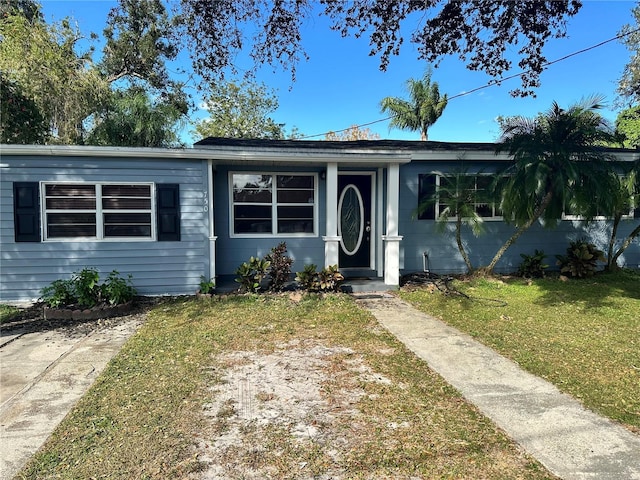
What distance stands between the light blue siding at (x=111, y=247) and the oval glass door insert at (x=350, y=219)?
2922mm

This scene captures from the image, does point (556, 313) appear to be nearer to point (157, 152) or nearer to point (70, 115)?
point (157, 152)

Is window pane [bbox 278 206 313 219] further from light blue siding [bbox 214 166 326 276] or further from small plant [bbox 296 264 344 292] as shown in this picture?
small plant [bbox 296 264 344 292]

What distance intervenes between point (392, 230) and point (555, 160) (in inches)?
128

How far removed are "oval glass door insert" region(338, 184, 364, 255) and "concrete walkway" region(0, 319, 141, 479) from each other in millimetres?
4454

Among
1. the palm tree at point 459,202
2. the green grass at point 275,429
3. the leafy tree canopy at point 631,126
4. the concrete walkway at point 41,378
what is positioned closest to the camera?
the green grass at point 275,429

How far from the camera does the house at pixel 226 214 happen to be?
21.5 ft

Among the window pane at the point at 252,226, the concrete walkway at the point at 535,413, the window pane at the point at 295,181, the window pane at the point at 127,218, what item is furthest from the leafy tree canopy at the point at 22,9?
the concrete walkway at the point at 535,413

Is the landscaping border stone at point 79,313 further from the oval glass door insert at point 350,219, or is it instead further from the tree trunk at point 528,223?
the tree trunk at point 528,223

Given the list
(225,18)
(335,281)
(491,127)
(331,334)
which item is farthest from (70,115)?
(491,127)

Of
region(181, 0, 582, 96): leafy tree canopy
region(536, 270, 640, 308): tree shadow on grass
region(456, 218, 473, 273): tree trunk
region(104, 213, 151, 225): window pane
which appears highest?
region(181, 0, 582, 96): leafy tree canopy

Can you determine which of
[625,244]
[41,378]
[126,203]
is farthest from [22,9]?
[625,244]

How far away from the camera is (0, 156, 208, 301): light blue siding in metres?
6.48

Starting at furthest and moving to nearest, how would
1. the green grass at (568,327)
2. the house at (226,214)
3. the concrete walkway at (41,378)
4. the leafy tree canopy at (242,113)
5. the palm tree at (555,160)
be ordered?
the leafy tree canopy at (242,113) → the palm tree at (555,160) → the house at (226,214) → the green grass at (568,327) → the concrete walkway at (41,378)

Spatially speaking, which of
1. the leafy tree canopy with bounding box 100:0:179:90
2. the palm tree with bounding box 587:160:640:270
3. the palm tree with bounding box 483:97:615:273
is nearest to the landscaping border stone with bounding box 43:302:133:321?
the palm tree with bounding box 483:97:615:273
